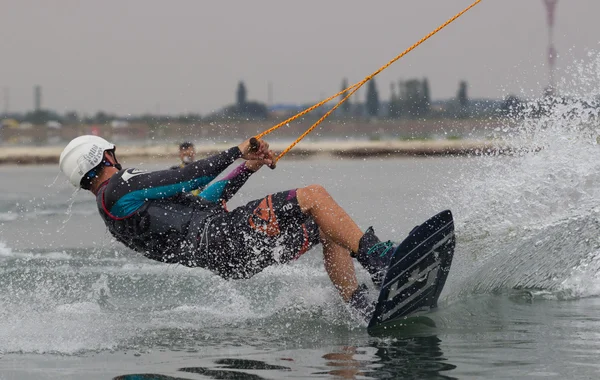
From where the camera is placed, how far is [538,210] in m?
8.38

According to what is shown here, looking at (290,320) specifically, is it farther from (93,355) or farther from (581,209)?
(581,209)

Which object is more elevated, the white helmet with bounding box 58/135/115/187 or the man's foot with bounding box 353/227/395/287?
the white helmet with bounding box 58/135/115/187

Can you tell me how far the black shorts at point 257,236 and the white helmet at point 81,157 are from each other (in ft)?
2.76

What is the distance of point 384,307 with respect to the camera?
6574 millimetres

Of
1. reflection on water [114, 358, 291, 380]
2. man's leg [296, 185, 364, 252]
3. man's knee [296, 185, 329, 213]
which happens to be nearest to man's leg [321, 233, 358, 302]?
man's leg [296, 185, 364, 252]

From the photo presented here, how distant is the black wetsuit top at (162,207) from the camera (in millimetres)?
6625

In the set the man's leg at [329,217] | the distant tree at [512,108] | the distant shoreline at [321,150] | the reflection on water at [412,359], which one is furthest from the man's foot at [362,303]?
the distant shoreline at [321,150]

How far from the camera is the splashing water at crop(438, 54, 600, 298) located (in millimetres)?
8070

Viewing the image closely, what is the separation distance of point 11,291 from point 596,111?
5161mm

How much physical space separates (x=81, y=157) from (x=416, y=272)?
7.42ft

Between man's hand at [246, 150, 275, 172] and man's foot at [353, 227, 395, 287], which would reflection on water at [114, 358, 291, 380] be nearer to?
man's foot at [353, 227, 395, 287]

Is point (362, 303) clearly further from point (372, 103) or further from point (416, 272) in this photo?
point (372, 103)

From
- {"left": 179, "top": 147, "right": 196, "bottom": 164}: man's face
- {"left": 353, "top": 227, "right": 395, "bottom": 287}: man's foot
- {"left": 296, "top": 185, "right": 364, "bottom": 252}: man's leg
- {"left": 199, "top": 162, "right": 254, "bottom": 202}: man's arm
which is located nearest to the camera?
{"left": 353, "top": 227, "right": 395, "bottom": 287}: man's foot

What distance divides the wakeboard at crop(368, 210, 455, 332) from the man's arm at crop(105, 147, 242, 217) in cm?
121
